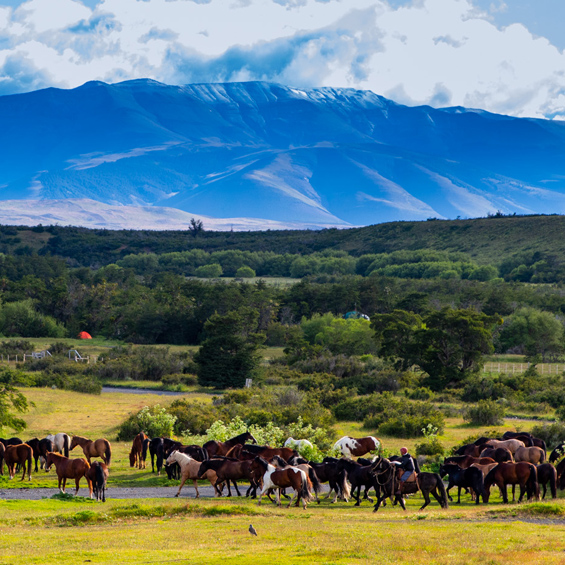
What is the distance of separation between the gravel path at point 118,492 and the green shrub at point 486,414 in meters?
13.9

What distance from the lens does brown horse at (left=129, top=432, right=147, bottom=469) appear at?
2264 cm

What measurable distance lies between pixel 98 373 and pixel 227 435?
2690 centimetres

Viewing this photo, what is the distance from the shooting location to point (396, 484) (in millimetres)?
17375

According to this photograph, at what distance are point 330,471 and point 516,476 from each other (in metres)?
3.91

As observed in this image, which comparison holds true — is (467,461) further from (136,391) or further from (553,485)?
(136,391)

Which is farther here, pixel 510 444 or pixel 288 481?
pixel 510 444

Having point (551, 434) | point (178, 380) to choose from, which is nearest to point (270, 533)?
point (551, 434)

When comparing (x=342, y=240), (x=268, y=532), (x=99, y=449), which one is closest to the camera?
(x=268, y=532)

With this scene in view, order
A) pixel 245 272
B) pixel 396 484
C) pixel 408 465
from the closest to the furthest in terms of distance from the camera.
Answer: pixel 396 484
pixel 408 465
pixel 245 272

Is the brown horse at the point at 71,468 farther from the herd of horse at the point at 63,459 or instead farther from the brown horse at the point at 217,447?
the brown horse at the point at 217,447

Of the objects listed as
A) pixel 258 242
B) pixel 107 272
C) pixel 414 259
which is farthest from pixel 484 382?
pixel 258 242

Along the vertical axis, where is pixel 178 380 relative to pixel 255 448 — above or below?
above

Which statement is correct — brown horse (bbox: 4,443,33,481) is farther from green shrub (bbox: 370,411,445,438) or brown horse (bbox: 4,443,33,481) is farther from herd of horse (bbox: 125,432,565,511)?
green shrub (bbox: 370,411,445,438)

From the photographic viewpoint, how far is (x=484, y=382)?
39125 mm
